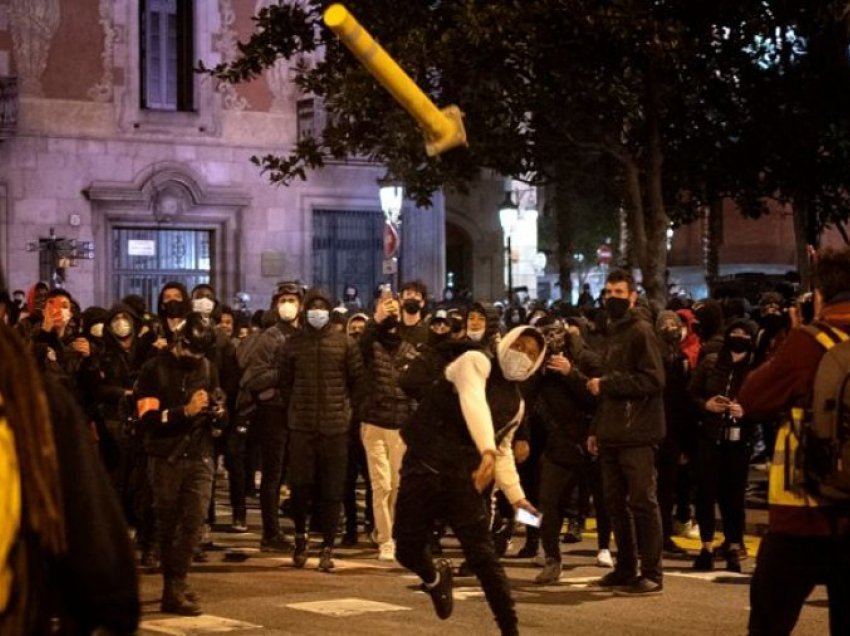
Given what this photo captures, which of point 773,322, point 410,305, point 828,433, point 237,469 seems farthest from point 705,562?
point 828,433

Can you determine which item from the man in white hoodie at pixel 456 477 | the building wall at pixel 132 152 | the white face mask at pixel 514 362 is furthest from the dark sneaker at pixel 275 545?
the building wall at pixel 132 152

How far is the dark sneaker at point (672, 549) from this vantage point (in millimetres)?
14078

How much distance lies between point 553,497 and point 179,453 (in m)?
2.96

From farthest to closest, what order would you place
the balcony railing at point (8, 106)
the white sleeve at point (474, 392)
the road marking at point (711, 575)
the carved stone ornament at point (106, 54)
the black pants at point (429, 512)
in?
the carved stone ornament at point (106, 54)
the balcony railing at point (8, 106)
the road marking at point (711, 575)
the black pants at point (429, 512)
the white sleeve at point (474, 392)

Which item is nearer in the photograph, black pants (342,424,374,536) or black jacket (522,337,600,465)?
black jacket (522,337,600,465)

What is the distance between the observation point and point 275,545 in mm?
14055

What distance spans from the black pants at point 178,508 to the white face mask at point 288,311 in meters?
3.94

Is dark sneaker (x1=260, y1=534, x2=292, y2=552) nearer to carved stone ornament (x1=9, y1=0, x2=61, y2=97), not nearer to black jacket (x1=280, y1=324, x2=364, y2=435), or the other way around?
black jacket (x1=280, y1=324, x2=364, y2=435)

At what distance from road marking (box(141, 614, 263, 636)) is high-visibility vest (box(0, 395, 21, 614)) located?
21.8 ft

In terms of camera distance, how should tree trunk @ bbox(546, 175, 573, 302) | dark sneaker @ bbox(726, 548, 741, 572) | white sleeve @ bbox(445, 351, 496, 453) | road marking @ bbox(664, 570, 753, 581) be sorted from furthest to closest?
tree trunk @ bbox(546, 175, 573, 302) → dark sneaker @ bbox(726, 548, 741, 572) → road marking @ bbox(664, 570, 753, 581) → white sleeve @ bbox(445, 351, 496, 453)

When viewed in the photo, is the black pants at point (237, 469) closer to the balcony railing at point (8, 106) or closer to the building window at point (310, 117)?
the balcony railing at point (8, 106)

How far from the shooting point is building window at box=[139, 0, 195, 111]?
103 ft

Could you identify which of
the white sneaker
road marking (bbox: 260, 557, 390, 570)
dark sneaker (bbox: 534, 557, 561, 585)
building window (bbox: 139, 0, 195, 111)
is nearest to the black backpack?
dark sneaker (bbox: 534, 557, 561, 585)

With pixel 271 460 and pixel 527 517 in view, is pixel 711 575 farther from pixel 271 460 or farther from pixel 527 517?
pixel 527 517
